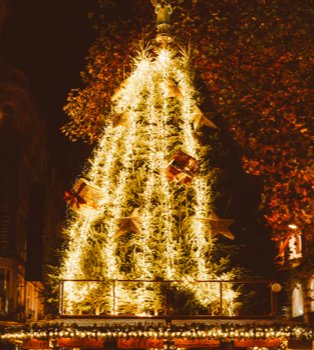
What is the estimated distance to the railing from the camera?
53.3ft

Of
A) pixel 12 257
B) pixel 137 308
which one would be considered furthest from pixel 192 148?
pixel 12 257

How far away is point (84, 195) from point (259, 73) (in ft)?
27.1

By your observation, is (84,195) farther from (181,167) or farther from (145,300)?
(145,300)

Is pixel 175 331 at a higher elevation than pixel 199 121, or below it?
below

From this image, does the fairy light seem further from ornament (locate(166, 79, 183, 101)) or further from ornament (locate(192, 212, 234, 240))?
ornament (locate(192, 212, 234, 240))

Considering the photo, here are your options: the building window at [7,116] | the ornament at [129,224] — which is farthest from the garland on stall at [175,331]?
the building window at [7,116]

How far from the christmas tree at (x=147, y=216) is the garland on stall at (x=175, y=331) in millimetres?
827

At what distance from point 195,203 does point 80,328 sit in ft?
11.2

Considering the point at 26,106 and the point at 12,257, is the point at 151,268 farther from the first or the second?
the point at 26,106

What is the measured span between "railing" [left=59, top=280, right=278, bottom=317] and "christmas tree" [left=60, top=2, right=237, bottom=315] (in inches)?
0.7

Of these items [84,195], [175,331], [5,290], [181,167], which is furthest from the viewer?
[5,290]

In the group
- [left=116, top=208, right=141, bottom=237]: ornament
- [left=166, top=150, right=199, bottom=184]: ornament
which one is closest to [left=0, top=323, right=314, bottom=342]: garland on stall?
[left=116, top=208, right=141, bottom=237]: ornament

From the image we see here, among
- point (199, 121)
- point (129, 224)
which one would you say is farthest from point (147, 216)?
point (199, 121)

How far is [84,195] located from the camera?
666 inches
